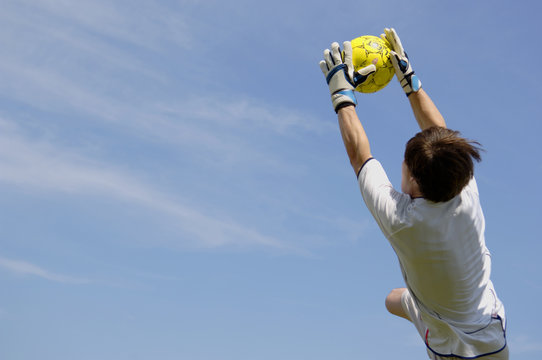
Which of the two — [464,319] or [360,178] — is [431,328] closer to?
[464,319]

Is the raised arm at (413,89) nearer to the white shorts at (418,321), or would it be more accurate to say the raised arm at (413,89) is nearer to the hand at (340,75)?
the hand at (340,75)

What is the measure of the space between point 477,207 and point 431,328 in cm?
123

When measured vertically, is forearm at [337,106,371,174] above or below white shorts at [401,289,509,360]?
above

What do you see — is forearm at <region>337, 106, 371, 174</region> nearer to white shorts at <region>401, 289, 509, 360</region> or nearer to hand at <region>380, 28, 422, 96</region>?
hand at <region>380, 28, 422, 96</region>

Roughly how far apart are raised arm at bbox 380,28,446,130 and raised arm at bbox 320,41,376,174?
0.51 meters

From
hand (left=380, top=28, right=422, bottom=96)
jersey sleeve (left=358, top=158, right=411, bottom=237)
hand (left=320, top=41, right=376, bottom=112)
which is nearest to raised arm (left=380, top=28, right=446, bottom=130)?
hand (left=380, top=28, right=422, bottom=96)

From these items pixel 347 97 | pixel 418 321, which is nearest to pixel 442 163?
pixel 347 97

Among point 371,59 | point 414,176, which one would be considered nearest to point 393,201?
point 414,176

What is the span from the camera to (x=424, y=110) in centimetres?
580

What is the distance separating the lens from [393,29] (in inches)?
255

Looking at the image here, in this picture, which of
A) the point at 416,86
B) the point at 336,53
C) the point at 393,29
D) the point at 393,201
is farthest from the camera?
the point at 393,29

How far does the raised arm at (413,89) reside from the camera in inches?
226

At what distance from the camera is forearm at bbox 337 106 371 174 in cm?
494

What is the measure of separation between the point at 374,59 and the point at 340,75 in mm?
1118
